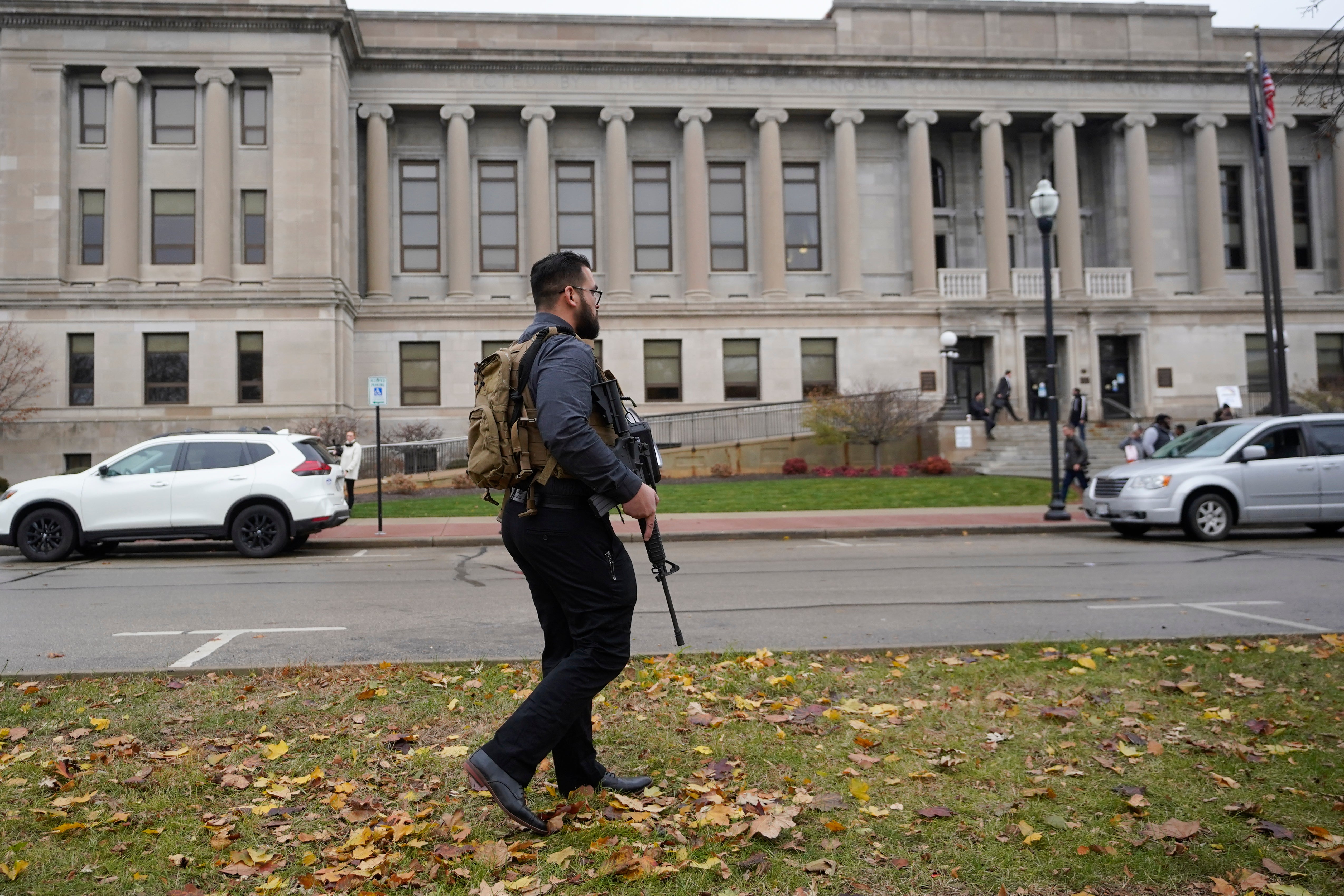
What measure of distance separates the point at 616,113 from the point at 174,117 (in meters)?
16.8

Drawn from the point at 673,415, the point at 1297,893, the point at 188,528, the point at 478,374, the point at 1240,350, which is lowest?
the point at 1297,893

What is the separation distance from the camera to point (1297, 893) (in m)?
2.91

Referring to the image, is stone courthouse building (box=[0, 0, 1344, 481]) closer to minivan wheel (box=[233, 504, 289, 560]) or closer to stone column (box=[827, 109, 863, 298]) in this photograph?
stone column (box=[827, 109, 863, 298])

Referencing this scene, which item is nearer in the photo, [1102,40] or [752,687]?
[752,687]

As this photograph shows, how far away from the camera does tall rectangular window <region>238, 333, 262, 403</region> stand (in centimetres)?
3462

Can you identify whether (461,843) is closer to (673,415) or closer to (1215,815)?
(1215,815)

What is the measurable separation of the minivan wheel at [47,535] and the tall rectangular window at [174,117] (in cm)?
2654

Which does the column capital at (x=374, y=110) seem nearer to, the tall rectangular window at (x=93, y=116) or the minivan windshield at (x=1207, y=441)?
the tall rectangular window at (x=93, y=116)

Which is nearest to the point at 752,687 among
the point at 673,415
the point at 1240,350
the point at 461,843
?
the point at 461,843

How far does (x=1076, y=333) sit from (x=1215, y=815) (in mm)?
39963

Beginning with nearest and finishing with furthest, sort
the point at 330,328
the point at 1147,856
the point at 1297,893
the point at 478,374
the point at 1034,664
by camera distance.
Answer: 1. the point at 1297,893
2. the point at 1147,856
3. the point at 478,374
4. the point at 1034,664
5. the point at 330,328

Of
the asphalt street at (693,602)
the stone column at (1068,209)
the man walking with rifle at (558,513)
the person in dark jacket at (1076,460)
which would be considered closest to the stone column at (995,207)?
the stone column at (1068,209)

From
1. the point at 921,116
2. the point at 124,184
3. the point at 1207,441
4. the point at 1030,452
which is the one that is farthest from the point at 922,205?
the point at 124,184

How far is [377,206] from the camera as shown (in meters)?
38.4
